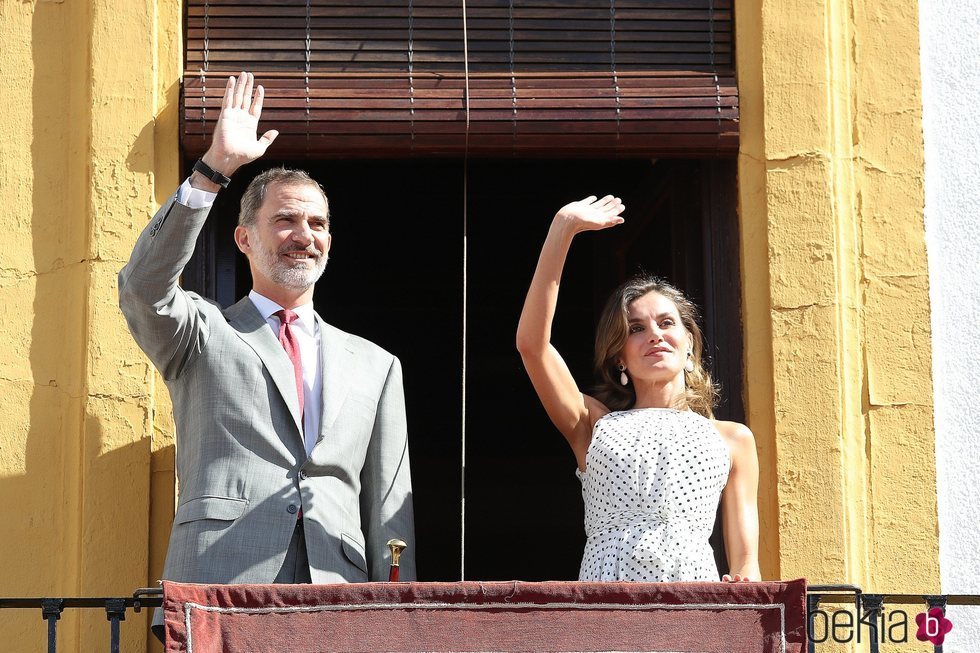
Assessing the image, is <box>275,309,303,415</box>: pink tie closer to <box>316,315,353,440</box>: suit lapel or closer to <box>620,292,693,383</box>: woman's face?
<box>316,315,353,440</box>: suit lapel

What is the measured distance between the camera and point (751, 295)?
5.30 m

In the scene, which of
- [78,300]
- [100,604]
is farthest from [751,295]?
[100,604]

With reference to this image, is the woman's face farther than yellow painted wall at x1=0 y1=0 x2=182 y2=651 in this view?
No

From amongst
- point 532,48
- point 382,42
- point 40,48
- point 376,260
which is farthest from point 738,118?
point 376,260

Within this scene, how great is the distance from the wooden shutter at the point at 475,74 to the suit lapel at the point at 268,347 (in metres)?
0.79

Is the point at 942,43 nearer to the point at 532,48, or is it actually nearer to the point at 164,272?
the point at 532,48

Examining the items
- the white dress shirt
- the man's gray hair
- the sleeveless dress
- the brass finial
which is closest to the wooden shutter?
the man's gray hair

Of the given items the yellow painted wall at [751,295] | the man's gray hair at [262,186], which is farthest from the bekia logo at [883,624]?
the man's gray hair at [262,186]

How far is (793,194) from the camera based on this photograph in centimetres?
532

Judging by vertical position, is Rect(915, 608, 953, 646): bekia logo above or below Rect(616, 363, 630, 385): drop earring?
below

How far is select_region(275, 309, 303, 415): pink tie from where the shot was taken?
4715 millimetres

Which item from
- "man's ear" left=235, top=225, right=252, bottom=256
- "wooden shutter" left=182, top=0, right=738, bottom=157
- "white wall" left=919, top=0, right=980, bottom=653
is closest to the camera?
"man's ear" left=235, top=225, right=252, bottom=256

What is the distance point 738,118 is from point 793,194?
304mm

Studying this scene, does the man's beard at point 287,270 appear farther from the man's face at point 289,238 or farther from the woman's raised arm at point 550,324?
the woman's raised arm at point 550,324
